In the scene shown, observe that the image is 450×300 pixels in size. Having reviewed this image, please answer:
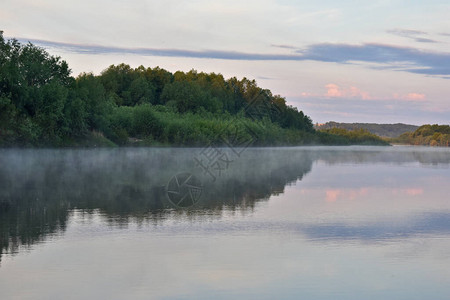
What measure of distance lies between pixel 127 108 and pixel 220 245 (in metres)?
82.5

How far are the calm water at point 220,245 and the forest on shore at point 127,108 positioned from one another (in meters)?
37.3

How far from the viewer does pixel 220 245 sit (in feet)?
37.7

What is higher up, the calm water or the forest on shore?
the forest on shore

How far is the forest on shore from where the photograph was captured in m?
57.1

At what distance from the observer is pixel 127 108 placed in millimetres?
92062

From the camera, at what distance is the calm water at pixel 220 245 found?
8633 mm

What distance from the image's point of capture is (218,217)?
15.2 m

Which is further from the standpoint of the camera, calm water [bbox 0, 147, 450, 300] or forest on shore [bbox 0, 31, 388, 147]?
forest on shore [bbox 0, 31, 388, 147]

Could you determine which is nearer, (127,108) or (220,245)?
(220,245)

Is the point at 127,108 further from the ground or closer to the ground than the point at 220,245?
further from the ground

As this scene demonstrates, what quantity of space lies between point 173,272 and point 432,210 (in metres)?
10.9

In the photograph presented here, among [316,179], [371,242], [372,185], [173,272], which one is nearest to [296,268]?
[173,272]

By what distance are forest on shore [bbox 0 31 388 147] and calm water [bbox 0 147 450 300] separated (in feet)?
122

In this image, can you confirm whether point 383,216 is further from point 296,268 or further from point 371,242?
point 296,268
